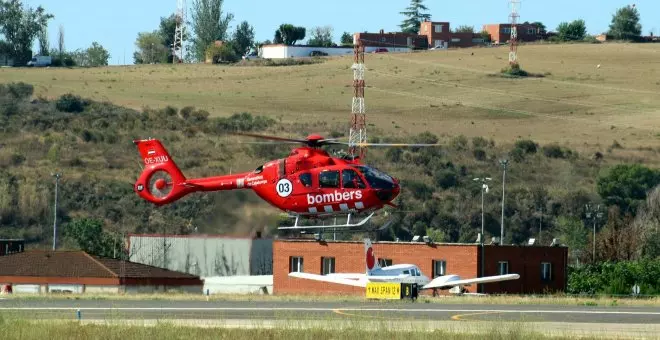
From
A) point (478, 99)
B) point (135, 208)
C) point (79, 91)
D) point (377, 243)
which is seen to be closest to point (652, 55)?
point (478, 99)

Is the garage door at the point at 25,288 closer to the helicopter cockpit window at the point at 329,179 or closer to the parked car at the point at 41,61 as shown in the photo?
the helicopter cockpit window at the point at 329,179

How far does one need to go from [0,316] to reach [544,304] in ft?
78.0

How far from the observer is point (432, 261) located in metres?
→ 77.8

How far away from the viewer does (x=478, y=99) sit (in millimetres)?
154250

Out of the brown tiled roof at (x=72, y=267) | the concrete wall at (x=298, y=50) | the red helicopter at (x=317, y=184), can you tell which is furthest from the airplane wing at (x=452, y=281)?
the concrete wall at (x=298, y=50)

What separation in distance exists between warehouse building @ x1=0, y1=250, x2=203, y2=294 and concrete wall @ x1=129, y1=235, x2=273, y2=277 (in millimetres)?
1030

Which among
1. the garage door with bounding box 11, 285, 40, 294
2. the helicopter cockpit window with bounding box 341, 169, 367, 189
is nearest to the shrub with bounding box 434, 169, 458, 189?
the garage door with bounding box 11, 285, 40, 294

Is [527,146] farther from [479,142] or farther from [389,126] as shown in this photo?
[389,126]

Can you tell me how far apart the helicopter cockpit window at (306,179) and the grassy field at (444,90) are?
78.3 m

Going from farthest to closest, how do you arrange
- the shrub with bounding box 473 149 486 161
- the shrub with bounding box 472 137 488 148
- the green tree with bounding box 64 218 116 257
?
the shrub with bounding box 472 137 488 148, the shrub with bounding box 473 149 486 161, the green tree with bounding box 64 218 116 257

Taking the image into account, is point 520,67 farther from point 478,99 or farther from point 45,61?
point 45,61

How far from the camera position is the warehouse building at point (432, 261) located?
→ 251 ft

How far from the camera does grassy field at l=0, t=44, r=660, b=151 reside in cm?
14112

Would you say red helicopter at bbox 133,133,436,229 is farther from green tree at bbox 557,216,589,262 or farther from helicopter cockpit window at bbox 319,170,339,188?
green tree at bbox 557,216,589,262
